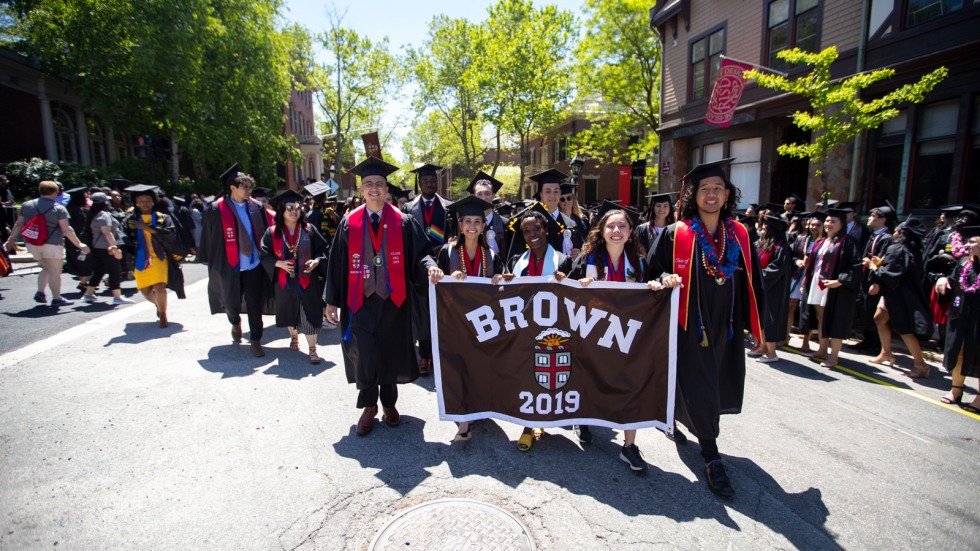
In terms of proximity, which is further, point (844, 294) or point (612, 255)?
point (844, 294)

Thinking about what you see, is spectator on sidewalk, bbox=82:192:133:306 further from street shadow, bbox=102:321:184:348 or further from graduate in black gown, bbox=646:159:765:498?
graduate in black gown, bbox=646:159:765:498

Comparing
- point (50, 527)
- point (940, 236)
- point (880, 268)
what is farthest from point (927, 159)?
point (50, 527)

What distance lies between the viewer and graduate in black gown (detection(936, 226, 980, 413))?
4.61 meters

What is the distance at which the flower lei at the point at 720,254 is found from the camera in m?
3.52

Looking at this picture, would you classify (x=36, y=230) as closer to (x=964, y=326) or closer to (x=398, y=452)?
(x=398, y=452)

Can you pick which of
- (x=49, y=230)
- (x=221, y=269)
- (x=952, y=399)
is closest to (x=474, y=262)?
(x=221, y=269)

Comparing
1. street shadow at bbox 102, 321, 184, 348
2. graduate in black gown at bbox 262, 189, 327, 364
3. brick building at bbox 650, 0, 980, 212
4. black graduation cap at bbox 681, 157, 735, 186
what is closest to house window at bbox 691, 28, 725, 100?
brick building at bbox 650, 0, 980, 212

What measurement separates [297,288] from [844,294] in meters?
7.08

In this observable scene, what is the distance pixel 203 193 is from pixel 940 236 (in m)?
28.3

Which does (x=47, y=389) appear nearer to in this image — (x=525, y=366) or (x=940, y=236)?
(x=525, y=366)

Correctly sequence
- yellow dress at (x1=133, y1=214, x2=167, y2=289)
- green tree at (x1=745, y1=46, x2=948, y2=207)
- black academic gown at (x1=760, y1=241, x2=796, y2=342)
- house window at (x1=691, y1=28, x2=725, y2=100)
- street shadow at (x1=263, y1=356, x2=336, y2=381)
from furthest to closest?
house window at (x1=691, y1=28, x2=725, y2=100), green tree at (x1=745, y1=46, x2=948, y2=207), yellow dress at (x1=133, y1=214, x2=167, y2=289), black academic gown at (x1=760, y1=241, x2=796, y2=342), street shadow at (x1=263, y1=356, x2=336, y2=381)

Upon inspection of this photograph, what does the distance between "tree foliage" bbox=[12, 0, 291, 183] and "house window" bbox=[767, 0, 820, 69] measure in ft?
75.1

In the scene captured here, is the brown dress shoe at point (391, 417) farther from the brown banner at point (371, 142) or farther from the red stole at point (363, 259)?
the brown banner at point (371, 142)

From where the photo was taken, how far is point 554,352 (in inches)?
145
